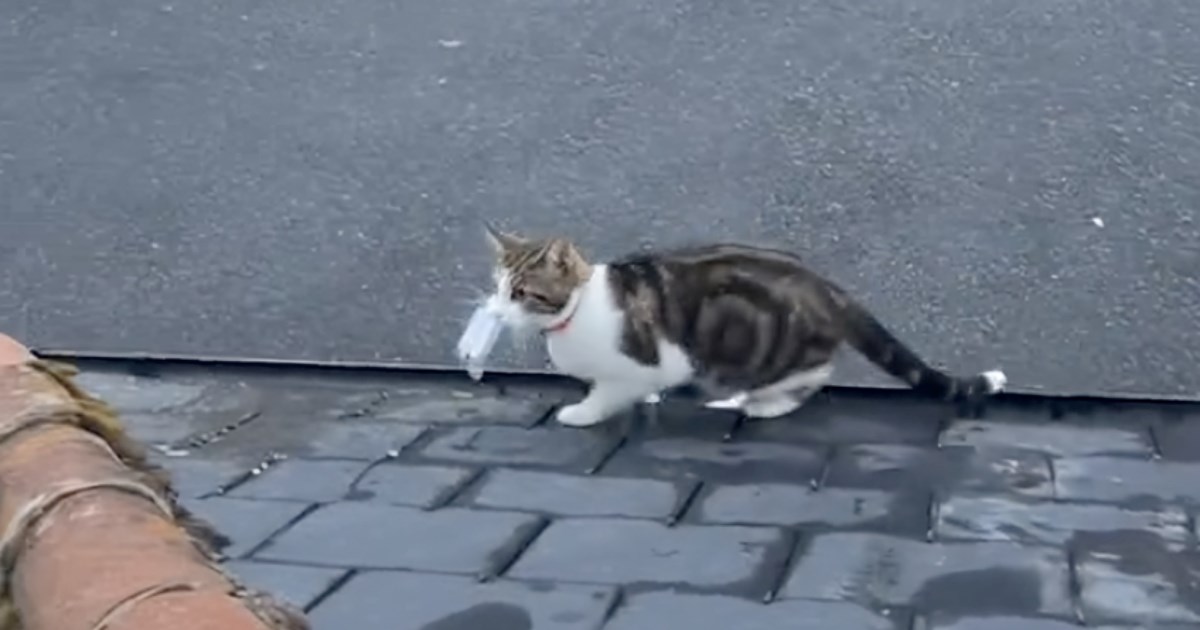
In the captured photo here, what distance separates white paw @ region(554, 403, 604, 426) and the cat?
25 cm

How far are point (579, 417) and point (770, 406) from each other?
34 centimetres

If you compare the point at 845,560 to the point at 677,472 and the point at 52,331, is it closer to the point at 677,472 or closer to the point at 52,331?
the point at 677,472

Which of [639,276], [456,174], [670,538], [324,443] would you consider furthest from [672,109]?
[670,538]

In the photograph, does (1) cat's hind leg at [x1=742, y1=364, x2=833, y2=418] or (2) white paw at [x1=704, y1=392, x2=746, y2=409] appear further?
(2) white paw at [x1=704, y1=392, x2=746, y2=409]

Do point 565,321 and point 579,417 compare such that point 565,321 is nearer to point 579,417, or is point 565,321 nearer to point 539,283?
point 539,283

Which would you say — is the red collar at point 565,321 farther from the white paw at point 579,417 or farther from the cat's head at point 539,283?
the white paw at point 579,417

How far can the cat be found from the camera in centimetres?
350

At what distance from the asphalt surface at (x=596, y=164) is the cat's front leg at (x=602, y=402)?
157 centimetres

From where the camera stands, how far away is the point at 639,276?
364 cm

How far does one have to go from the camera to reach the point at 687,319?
3.59m

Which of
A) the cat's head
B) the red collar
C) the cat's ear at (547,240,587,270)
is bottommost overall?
the red collar

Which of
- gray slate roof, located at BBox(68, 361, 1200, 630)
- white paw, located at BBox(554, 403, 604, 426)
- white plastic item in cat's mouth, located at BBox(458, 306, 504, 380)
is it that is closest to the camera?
gray slate roof, located at BBox(68, 361, 1200, 630)

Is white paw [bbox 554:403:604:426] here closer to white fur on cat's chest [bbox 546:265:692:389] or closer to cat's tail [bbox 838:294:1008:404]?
white fur on cat's chest [bbox 546:265:692:389]

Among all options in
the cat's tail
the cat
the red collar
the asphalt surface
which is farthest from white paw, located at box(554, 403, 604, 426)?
the asphalt surface
